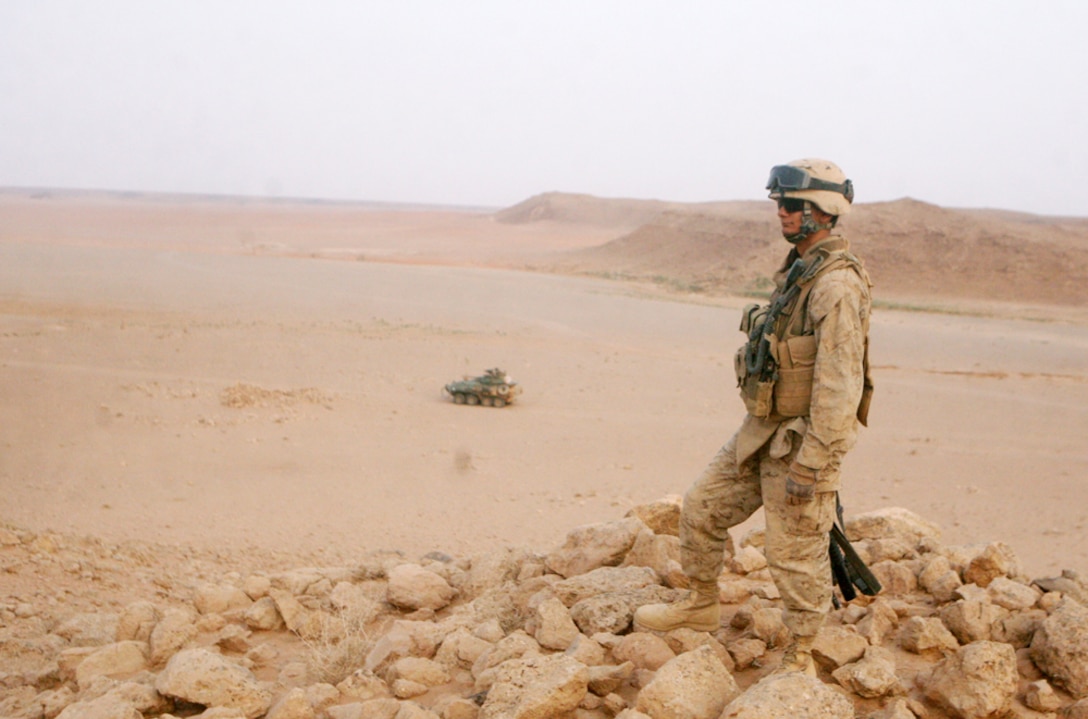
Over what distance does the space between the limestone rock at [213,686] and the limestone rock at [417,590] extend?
1.54 m

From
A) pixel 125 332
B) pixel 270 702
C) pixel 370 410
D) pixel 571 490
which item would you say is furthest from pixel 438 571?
pixel 125 332

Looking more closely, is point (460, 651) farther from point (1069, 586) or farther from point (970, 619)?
point (1069, 586)

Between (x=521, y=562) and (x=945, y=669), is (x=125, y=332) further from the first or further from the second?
(x=945, y=669)

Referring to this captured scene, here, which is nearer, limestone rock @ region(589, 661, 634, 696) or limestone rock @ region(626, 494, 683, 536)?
limestone rock @ region(589, 661, 634, 696)

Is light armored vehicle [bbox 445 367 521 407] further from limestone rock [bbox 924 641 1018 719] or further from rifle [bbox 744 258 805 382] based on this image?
limestone rock [bbox 924 641 1018 719]

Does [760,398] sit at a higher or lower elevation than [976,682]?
higher

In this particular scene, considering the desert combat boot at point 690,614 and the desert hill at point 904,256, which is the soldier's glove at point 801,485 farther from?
the desert hill at point 904,256

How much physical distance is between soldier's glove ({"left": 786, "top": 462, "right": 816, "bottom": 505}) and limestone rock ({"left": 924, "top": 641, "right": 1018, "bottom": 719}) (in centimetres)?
100

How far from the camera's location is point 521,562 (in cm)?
616

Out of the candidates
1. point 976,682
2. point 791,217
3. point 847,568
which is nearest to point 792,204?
point 791,217

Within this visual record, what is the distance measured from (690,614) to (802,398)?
4.05ft

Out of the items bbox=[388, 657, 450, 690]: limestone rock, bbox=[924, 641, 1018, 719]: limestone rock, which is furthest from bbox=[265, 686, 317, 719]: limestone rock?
bbox=[924, 641, 1018, 719]: limestone rock

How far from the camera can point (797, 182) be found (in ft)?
12.8

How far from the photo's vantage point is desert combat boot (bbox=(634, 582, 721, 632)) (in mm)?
4395
